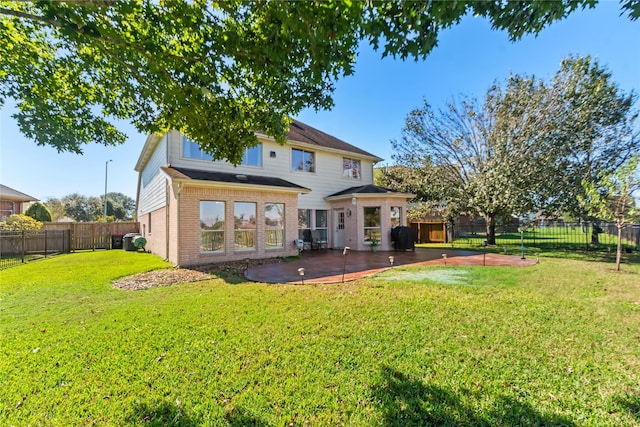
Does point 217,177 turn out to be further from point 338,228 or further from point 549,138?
point 549,138

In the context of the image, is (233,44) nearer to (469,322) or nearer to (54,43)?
(54,43)

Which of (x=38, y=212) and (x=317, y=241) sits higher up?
(x=38, y=212)

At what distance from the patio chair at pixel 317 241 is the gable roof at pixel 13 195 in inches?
1047

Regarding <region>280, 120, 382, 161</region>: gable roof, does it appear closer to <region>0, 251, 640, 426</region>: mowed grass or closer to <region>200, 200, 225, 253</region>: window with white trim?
<region>200, 200, 225, 253</region>: window with white trim

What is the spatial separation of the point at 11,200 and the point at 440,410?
115ft

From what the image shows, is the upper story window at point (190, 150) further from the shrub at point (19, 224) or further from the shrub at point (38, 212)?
the shrub at point (38, 212)

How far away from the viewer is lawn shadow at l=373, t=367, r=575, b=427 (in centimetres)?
240

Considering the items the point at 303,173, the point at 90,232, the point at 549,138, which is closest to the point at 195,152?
the point at 303,173

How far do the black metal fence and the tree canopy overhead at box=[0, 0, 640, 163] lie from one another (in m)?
11.2

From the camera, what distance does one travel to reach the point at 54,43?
5.86m

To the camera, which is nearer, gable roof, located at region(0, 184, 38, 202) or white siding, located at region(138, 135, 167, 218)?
white siding, located at region(138, 135, 167, 218)

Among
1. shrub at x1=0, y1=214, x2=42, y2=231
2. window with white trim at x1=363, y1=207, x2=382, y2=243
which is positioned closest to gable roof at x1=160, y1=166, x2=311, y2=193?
window with white trim at x1=363, y1=207, x2=382, y2=243

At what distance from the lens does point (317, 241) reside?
52.9 ft

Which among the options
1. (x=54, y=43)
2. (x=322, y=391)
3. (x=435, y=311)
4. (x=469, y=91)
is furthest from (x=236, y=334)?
(x=469, y=91)
